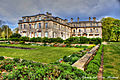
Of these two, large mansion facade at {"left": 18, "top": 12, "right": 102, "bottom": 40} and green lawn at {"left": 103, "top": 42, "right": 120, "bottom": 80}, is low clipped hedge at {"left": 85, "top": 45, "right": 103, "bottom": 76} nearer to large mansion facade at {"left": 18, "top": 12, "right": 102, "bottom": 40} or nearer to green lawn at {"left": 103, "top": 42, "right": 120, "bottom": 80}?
green lawn at {"left": 103, "top": 42, "right": 120, "bottom": 80}

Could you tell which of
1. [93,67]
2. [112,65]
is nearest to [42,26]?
[112,65]

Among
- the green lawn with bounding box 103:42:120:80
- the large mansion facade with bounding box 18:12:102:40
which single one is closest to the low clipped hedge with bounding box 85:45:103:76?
the green lawn with bounding box 103:42:120:80

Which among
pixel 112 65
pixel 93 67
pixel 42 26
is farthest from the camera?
pixel 42 26

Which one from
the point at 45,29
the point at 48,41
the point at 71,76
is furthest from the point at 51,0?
the point at 71,76

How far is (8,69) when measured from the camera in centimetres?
409

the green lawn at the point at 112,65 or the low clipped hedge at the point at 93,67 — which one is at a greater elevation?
the low clipped hedge at the point at 93,67

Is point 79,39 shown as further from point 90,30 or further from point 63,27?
point 90,30

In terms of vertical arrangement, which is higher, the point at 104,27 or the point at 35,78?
the point at 104,27

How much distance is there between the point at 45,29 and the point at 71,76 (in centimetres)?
2649

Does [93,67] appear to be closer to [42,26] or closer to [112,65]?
[112,65]

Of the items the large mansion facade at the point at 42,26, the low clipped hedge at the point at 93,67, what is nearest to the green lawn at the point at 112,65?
the low clipped hedge at the point at 93,67

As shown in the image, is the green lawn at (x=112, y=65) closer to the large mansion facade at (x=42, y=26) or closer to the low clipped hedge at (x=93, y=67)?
the low clipped hedge at (x=93, y=67)

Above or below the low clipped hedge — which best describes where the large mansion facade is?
above

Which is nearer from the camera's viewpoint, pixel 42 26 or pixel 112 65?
pixel 112 65
